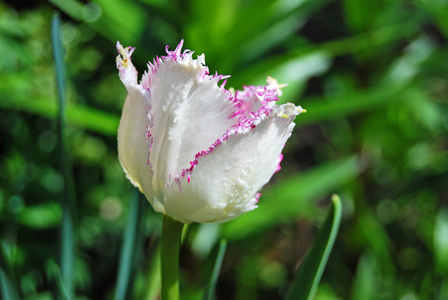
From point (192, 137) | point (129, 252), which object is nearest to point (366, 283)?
point (129, 252)

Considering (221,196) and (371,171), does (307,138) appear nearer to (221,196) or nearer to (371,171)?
(371,171)

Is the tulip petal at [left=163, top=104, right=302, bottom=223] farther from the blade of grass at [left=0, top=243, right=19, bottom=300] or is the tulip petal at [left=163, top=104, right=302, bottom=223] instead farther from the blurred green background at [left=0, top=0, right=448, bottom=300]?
the blurred green background at [left=0, top=0, right=448, bottom=300]

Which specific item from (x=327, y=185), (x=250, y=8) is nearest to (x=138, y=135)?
(x=250, y=8)

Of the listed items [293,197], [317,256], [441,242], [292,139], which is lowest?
[317,256]

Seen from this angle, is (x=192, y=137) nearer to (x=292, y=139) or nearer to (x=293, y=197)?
(x=293, y=197)

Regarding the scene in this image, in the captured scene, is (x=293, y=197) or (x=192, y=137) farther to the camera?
(x=293, y=197)

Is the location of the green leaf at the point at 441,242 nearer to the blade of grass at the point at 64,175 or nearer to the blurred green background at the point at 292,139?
the blurred green background at the point at 292,139
